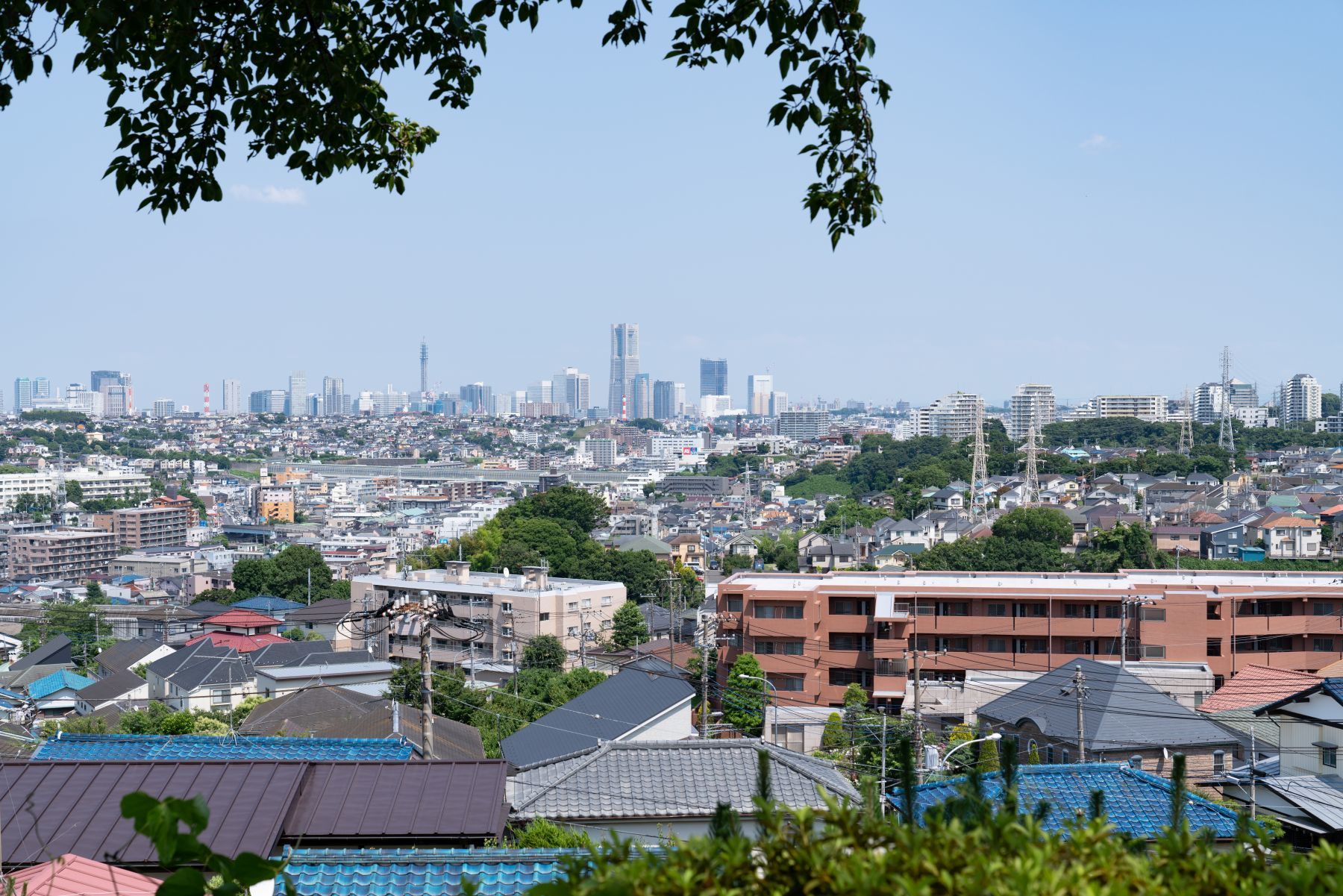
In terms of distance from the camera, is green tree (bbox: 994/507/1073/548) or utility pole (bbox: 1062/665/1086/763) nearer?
utility pole (bbox: 1062/665/1086/763)

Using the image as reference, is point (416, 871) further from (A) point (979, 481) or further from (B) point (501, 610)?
(A) point (979, 481)

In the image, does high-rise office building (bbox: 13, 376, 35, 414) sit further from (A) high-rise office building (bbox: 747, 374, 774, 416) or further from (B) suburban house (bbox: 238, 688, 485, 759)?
(B) suburban house (bbox: 238, 688, 485, 759)

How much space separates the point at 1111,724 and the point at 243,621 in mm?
15760

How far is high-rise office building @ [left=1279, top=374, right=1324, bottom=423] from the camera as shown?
70.5 meters

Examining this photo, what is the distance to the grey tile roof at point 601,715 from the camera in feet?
27.9

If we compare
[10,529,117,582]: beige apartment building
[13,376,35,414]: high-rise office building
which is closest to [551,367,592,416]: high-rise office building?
[13,376,35,414]: high-rise office building

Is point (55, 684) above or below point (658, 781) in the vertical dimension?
below

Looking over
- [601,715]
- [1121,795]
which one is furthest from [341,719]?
[1121,795]

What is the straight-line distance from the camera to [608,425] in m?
116

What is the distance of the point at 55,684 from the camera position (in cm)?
1567

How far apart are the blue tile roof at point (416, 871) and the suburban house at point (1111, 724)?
213 inches

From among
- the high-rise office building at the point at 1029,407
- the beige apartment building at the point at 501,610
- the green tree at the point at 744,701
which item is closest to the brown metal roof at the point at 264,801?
the green tree at the point at 744,701

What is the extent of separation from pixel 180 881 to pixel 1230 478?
142 ft

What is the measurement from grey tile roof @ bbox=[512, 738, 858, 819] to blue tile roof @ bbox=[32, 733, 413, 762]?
71cm
